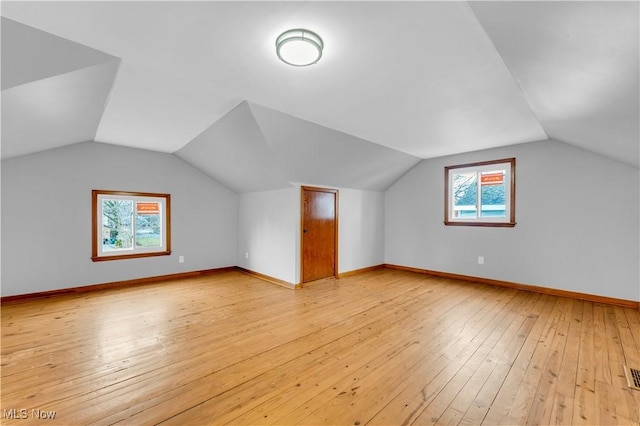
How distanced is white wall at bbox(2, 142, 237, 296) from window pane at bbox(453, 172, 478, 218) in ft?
16.3

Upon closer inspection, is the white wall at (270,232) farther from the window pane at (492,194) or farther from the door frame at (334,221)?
the window pane at (492,194)

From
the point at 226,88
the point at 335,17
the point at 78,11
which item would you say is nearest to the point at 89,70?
the point at 78,11

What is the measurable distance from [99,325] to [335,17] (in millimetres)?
3741

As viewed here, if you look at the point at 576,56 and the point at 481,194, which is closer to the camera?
the point at 576,56

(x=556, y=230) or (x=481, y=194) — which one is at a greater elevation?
(x=481, y=194)

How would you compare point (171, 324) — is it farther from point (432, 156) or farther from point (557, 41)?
point (432, 156)

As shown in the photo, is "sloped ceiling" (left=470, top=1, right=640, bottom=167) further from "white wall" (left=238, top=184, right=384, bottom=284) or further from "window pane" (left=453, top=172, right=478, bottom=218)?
"white wall" (left=238, top=184, right=384, bottom=284)

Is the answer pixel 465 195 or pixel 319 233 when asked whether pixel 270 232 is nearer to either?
pixel 319 233

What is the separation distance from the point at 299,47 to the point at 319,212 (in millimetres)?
3391

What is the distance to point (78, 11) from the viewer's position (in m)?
1.58

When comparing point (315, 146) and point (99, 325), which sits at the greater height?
point (315, 146)

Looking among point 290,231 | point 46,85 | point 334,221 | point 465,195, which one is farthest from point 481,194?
point 46,85

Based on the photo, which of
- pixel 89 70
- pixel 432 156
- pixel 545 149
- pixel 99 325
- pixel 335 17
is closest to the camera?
pixel 335 17

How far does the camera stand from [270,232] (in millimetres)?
5172
